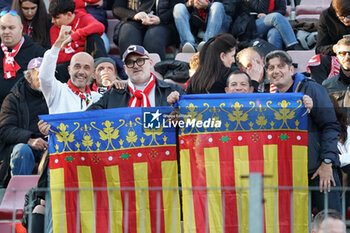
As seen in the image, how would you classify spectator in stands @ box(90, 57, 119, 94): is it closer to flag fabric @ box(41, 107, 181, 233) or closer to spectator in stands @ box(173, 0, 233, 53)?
spectator in stands @ box(173, 0, 233, 53)

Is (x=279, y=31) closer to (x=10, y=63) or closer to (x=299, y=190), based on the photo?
(x=10, y=63)

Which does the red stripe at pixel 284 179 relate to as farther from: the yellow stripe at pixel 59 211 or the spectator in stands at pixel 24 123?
the spectator in stands at pixel 24 123

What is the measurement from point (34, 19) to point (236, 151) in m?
4.64

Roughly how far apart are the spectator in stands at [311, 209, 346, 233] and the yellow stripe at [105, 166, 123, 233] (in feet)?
5.10

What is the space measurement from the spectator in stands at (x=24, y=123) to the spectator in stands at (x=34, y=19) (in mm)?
1757

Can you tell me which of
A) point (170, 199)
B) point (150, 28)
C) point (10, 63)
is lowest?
point (170, 199)

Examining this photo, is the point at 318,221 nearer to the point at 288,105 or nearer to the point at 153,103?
the point at 288,105

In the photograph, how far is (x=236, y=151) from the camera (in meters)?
7.79

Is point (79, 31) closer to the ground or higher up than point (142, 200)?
higher up

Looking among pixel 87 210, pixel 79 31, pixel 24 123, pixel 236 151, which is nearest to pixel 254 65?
pixel 236 151

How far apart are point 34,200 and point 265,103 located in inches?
79.8

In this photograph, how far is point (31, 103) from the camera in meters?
9.95

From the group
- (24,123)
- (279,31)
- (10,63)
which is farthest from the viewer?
(279,31)

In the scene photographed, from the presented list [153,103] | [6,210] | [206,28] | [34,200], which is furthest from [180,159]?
[206,28]
